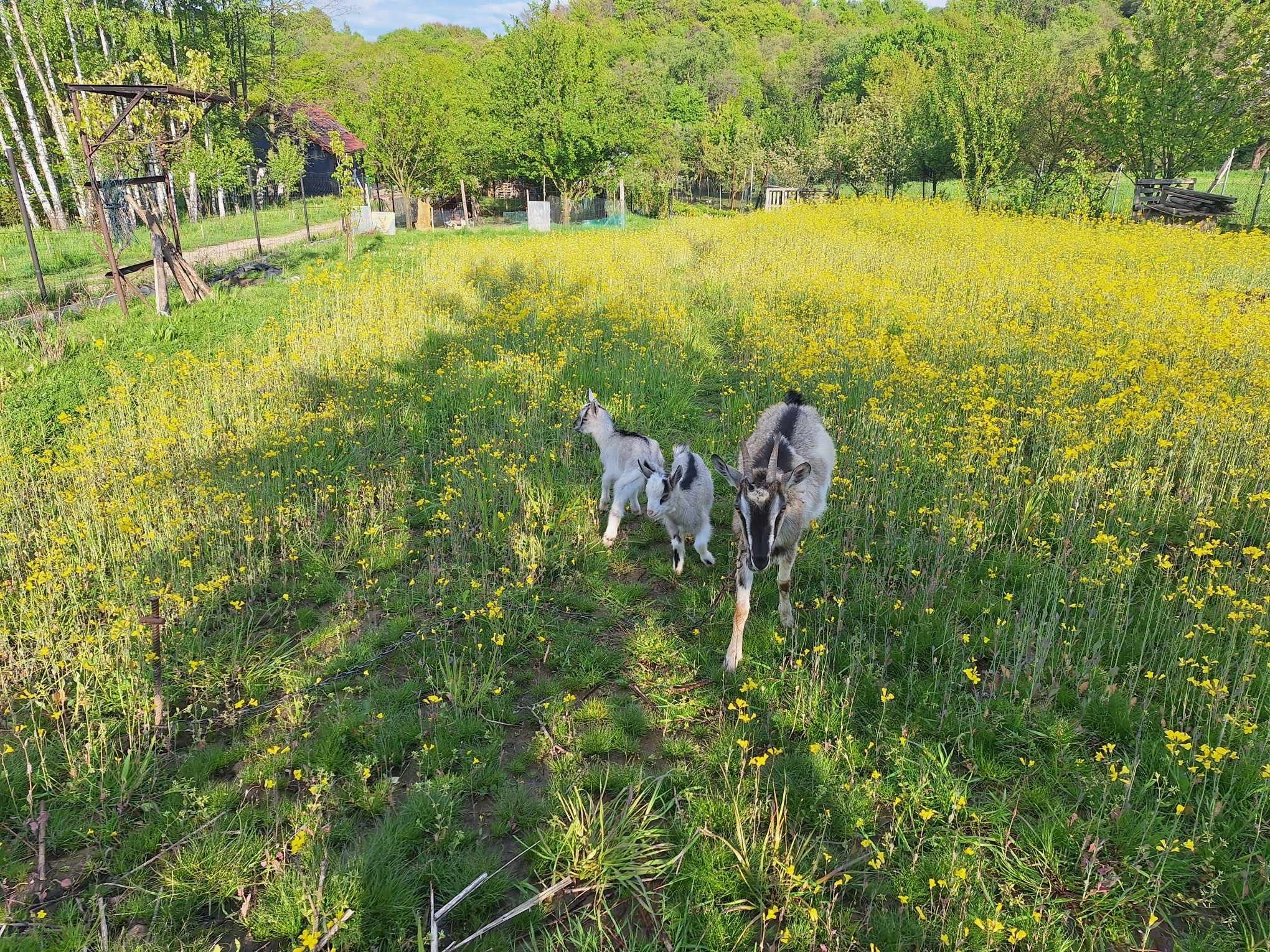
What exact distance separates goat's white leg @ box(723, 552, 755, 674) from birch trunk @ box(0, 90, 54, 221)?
109ft

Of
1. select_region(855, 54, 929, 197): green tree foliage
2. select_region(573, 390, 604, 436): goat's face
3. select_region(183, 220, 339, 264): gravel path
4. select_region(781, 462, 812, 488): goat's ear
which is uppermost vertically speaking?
select_region(855, 54, 929, 197): green tree foliage

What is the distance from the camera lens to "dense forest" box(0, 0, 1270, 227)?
21.3 metres

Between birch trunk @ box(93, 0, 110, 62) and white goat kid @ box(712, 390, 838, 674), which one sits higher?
birch trunk @ box(93, 0, 110, 62)

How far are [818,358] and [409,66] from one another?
35.1 m

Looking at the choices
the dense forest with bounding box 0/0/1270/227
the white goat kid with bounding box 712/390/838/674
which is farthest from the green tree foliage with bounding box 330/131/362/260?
the white goat kid with bounding box 712/390/838/674

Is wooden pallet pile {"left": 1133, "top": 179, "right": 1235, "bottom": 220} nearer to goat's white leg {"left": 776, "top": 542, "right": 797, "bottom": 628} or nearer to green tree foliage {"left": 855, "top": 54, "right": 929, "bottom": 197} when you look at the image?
green tree foliage {"left": 855, "top": 54, "right": 929, "bottom": 197}

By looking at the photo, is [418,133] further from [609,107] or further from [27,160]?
[27,160]

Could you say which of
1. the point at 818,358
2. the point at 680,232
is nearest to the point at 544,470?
the point at 818,358

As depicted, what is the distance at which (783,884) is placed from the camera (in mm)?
3035

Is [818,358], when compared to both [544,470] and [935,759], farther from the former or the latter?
[935,759]

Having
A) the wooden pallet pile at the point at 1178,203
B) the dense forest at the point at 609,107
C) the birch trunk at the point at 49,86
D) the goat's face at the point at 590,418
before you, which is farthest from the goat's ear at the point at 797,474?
the birch trunk at the point at 49,86

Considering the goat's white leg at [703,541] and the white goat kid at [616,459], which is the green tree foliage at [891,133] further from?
the goat's white leg at [703,541]

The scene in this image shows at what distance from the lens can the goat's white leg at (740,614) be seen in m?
4.62

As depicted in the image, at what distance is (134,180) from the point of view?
37.3 feet
